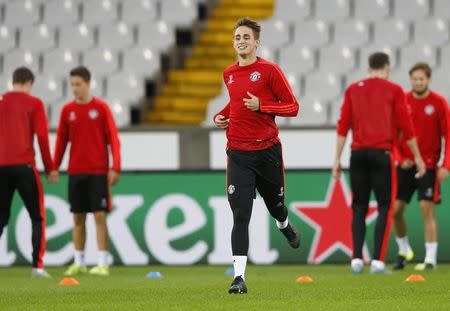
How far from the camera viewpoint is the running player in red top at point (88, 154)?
11.5 metres

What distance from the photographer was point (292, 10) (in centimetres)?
1850

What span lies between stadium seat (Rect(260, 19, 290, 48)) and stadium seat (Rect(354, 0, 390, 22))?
108cm

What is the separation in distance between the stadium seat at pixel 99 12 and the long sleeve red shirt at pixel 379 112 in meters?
8.72

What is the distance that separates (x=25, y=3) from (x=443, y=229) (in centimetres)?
891

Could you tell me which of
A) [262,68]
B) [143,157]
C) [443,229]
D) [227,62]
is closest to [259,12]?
[227,62]

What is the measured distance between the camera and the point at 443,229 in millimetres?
12945

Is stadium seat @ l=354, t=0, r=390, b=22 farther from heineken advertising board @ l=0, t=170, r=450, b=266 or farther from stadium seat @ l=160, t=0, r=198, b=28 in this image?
heineken advertising board @ l=0, t=170, r=450, b=266

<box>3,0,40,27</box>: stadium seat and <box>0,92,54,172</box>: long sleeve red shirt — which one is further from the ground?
<box>3,0,40,27</box>: stadium seat

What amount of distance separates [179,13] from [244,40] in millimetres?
10535

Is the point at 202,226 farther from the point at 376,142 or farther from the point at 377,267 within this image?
the point at 376,142

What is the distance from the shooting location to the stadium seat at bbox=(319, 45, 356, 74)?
676 inches

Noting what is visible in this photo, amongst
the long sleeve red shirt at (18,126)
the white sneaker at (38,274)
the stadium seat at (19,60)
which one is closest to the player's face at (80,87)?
the long sleeve red shirt at (18,126)

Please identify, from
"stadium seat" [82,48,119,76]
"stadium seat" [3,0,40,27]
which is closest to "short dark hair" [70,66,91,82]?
"stadium seat" [82,48,119,76]

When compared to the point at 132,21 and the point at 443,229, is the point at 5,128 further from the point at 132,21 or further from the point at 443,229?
the point at 132,21
